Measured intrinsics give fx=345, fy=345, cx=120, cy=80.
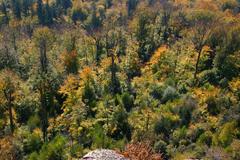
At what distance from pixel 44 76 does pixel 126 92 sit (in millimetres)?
17338

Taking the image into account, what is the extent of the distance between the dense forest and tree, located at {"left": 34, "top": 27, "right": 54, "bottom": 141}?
0.21 meters

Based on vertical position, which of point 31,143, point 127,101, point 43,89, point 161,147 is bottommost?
Answer: point 31,143

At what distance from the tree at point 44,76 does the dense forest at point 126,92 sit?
0.69 ft

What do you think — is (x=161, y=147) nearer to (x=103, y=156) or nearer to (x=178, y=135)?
(x=178, y=135)

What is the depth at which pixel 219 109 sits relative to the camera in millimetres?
61031

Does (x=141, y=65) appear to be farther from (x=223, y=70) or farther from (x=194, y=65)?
(x=223, y=70)

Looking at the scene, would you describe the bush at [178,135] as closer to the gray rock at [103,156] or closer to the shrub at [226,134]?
the shrub at [226,134]

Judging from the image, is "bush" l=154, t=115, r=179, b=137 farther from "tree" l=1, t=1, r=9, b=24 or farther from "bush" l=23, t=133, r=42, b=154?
"tree" l=1, t=1, r=9, b=24

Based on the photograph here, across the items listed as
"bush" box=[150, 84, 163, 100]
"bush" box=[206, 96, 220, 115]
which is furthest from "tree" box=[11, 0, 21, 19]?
"bush" box=[206, 96, 220, 115]

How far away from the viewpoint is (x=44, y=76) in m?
71.6

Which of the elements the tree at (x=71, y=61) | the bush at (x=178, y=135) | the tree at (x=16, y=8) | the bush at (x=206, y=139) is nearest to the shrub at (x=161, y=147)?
the bush at (x=178, y=135)

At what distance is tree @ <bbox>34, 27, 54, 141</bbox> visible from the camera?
66.4 metres

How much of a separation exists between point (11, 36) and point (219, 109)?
191 ft

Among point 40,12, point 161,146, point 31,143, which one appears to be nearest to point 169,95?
point 161,146
